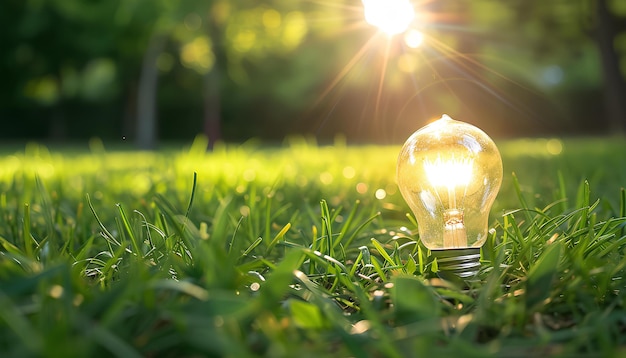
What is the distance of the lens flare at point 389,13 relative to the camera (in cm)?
237

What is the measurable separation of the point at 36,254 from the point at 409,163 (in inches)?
31.7

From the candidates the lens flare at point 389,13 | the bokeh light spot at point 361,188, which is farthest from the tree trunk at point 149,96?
the lens flare at point 389,13

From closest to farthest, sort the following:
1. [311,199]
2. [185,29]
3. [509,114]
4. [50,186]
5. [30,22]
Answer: [311,199]
[50,186]
[185,29]
[30,22]
[509,114]

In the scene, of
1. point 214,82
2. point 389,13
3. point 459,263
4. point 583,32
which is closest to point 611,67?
point 583,32

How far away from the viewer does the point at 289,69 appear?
913 inches

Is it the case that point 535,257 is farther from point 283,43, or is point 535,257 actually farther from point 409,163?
point 283,43

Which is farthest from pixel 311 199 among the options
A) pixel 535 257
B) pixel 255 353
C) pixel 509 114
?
pixel 509 114

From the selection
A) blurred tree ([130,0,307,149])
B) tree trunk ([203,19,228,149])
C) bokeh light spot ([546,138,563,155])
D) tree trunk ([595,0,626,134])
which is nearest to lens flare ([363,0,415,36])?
bokeh light spot ([546,138,563,155])

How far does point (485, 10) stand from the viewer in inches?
499

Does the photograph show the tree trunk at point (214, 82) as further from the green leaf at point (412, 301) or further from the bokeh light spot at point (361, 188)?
the green leaf at point (412, 301)

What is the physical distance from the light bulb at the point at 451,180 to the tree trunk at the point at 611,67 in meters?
10.3

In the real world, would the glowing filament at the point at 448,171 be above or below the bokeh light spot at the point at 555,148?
below

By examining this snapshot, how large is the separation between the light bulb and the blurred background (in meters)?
6.53

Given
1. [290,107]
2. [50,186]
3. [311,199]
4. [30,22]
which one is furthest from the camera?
[290,107]
